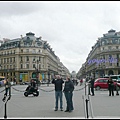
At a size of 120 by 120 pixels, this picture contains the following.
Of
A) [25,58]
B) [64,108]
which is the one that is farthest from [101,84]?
[25,58]

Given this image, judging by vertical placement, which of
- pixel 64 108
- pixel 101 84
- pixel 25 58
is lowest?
pixel 64 108

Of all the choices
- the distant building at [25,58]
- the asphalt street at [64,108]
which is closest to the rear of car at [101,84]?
the asphalt street at [64,108]

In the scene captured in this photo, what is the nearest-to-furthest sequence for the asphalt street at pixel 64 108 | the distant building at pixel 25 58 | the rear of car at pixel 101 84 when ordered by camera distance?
the asphalt street at pixel 64 108 → the rear of car at pixel 101 84 → the distant building at pixel 25 58

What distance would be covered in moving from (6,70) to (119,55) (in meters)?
52.4

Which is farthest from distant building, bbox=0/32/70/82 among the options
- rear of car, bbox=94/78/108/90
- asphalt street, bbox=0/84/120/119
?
asphalt street, bbox=0/84/120/119

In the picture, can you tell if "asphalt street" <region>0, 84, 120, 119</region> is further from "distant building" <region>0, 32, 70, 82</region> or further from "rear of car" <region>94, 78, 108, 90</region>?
"distant building" <region>0, 32, 70, 82</region>

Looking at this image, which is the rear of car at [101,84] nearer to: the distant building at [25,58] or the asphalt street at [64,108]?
the asphalt street at [64,108]

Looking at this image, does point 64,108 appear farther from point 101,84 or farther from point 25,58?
point 25,58

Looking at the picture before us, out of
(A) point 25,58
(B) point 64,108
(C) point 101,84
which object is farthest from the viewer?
(A) point 25,58

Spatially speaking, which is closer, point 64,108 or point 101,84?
point 64,108

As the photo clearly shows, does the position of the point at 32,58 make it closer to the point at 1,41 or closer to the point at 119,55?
the point at 1,41

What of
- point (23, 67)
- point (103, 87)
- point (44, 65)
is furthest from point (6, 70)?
point (103, 87)

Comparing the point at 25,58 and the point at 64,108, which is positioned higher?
the point at 25,58

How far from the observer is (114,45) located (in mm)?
92312
